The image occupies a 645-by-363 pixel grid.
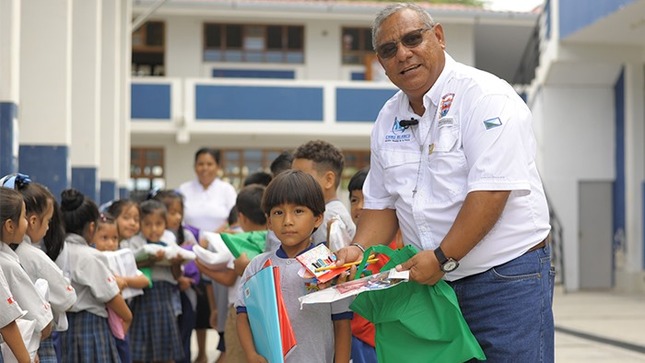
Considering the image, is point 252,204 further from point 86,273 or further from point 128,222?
point 128,222

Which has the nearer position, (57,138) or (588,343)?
(57,138)

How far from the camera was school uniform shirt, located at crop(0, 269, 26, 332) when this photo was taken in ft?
14.1

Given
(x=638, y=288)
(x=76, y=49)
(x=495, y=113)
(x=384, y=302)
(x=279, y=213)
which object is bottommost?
(x=638, y=288)

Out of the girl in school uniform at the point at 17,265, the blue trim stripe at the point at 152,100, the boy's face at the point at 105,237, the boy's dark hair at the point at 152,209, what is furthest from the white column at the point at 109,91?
the girl in school uniform at the point at 17,265

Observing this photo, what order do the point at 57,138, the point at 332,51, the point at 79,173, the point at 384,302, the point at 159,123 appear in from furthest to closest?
the point at 332,51 < the point at 159,123 < the point at 79,173 < the point at 57,138 < the point at 384,302

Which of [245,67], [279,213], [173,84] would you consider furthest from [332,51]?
[279,213]

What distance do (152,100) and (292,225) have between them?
62.4ft

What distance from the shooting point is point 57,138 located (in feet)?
30.0

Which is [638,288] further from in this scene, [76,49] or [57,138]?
[57,138]

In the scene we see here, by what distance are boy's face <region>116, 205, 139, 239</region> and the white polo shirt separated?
4.26 m

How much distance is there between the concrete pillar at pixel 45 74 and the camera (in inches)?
361

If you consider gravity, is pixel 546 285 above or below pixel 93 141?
below

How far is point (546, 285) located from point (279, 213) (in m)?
1.22

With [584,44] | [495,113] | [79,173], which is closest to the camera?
[495,113]
